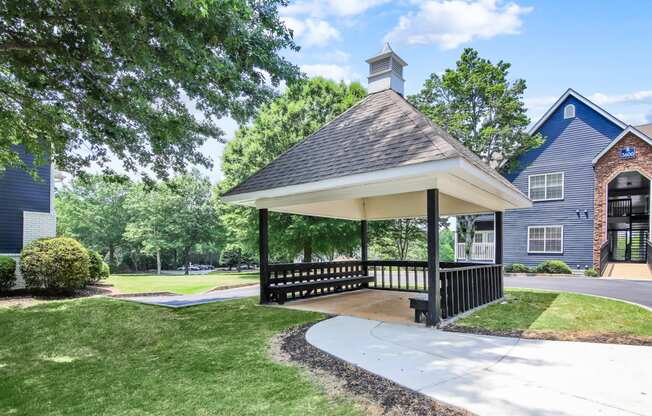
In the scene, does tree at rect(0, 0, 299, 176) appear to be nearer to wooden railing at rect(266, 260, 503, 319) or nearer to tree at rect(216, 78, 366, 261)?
wooden railing at rect(266, 260, 503, 319)

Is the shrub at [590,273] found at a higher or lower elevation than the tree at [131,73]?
lower

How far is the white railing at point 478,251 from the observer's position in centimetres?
2069

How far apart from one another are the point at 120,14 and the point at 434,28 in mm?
9647

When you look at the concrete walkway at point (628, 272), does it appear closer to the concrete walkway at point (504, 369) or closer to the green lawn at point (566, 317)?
the green lawn at point (566, 317)

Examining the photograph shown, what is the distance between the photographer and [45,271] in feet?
31.8

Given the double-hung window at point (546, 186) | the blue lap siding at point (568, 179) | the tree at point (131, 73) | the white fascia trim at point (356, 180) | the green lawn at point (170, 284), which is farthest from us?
the double-hung window at point (546, 186)

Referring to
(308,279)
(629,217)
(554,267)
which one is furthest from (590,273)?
(308,279)

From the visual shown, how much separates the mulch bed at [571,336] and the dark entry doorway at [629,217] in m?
16.2

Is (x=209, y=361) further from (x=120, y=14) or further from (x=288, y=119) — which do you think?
(x=288, y=119)

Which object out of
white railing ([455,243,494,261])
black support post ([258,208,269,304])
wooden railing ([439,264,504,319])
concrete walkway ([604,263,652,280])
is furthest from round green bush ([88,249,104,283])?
concrete walkway ([604,263,652,280])

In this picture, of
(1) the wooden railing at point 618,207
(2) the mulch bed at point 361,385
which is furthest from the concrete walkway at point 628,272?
(2) the mulch bed at point 361,385

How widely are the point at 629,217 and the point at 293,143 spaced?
18976mm

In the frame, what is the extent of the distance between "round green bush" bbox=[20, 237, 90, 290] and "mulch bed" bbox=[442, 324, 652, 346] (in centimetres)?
982

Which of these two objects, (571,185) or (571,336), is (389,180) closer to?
(571,336)
